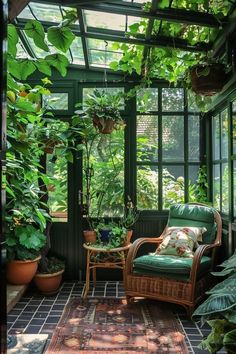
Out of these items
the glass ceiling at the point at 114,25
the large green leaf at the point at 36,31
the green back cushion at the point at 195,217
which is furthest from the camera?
the green back cushion at the point at 195,217

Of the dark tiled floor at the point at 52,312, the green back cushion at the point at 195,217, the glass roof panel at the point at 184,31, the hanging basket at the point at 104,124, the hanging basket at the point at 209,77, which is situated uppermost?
the glass roof panel at the point at 184,31

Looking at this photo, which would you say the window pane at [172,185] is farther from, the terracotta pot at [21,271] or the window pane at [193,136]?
the terracotta pot at [21,271]

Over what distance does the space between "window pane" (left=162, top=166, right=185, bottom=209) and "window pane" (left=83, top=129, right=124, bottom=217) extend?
53 cm

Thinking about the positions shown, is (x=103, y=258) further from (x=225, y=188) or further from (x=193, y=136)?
(x=193, y=136)

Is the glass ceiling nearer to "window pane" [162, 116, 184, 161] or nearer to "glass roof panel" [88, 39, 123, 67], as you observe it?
"glass roof panel" [88, 39, 123, 67]

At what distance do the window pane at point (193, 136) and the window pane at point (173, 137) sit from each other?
0.10 m

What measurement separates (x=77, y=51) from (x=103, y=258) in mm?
2376

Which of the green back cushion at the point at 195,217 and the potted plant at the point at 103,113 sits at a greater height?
the potted plant at the point at 103,113

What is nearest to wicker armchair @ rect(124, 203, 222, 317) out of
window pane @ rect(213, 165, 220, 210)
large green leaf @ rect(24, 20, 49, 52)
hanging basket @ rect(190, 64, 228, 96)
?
window pane @ rect(213, 165, 220, 210)

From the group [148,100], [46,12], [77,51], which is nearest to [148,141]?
[148,100]

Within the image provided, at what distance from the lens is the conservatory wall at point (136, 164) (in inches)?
165

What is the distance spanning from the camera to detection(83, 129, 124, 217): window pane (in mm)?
4207

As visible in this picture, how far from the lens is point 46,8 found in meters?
3.27

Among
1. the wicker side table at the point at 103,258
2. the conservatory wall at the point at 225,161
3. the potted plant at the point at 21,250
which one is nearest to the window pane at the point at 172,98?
the conservatory wall at the point at 225,161
